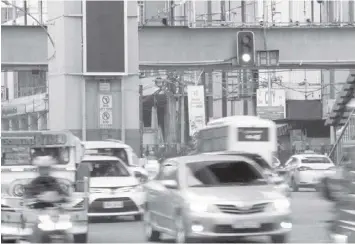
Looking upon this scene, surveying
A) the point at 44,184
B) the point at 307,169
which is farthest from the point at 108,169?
the point at 307,169

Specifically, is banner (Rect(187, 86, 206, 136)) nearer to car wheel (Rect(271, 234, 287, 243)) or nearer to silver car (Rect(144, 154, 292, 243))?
silver car (Rect(144, 154, 292, 243))

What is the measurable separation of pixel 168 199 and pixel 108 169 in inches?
316

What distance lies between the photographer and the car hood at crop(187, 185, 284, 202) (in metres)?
16.8

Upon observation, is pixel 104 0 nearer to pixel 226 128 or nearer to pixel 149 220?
pixel 226 128

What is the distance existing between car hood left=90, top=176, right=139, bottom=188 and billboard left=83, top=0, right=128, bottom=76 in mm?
11274

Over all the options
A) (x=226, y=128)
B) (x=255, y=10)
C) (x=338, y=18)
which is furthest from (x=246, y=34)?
(x=255, y=10)

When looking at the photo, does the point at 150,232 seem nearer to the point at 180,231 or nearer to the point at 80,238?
the point at 80,238

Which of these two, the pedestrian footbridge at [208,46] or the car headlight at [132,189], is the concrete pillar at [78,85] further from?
the car headlight at [132,189]

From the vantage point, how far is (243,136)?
114 feet

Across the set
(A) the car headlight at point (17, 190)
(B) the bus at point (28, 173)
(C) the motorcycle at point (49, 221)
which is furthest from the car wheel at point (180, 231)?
(C) the motorcycle at point (49, 221)

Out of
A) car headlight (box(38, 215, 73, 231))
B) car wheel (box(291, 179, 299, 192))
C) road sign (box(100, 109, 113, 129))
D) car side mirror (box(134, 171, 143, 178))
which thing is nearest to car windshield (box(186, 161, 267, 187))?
car headlight (box(38, 215, 73, 231))

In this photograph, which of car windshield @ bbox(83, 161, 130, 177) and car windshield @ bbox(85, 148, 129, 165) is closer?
car windshield @ bbox(83, 161, 130, 177)

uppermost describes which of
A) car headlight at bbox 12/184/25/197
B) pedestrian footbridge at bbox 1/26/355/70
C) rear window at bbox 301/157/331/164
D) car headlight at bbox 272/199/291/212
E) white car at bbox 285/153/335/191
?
pedestrian footbridge at bbox 1/26/355/70

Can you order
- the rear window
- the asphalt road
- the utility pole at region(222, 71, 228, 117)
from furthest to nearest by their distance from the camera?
the utility pole at region(222, 71, 228, 117) < the rear window < the asphalt road
